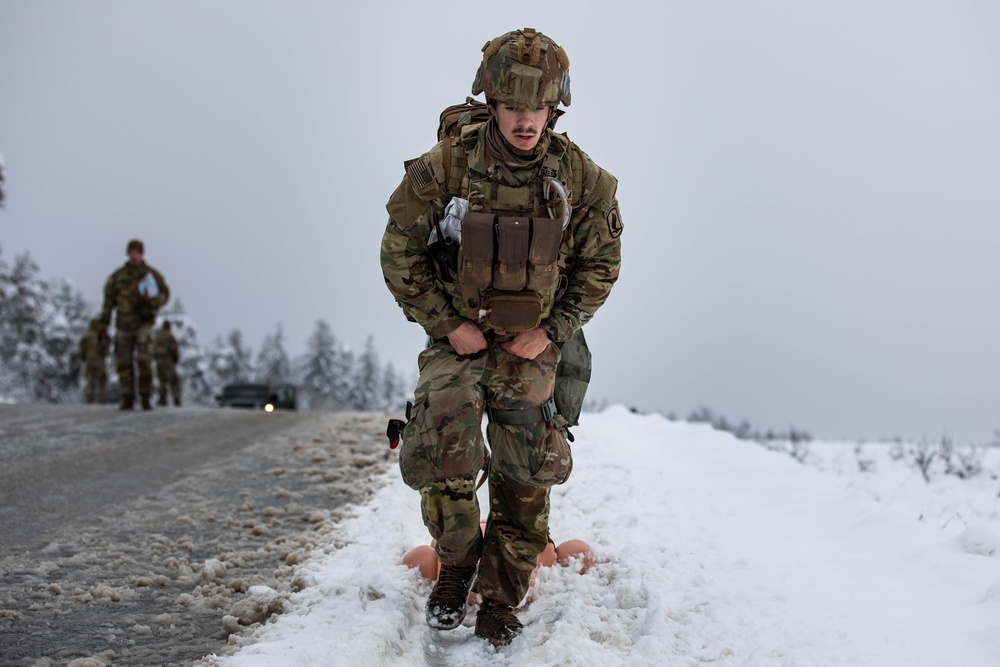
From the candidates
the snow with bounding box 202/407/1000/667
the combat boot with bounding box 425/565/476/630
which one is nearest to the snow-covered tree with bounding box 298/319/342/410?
the snow with bounding box 202/407/1000/667

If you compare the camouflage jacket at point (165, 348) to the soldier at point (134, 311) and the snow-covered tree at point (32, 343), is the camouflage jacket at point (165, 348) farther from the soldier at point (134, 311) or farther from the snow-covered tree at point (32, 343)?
the snow-covered tree at point (32, 343)

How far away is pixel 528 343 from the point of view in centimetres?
311

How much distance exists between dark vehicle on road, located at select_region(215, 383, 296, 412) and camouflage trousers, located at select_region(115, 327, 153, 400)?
1139cm

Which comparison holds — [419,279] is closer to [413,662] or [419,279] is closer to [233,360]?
[413,662]

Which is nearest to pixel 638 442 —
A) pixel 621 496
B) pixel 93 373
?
pixel 621 496

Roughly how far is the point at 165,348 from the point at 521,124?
16.6 m

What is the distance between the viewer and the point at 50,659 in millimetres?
2480

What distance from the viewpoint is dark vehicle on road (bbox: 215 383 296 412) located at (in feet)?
76.8

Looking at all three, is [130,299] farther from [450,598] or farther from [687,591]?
[687,591]

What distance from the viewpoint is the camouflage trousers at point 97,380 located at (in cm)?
1814

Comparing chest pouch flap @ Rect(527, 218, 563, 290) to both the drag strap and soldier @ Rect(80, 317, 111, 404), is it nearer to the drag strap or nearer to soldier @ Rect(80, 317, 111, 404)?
the drag strap

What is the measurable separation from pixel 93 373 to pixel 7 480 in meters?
15.3

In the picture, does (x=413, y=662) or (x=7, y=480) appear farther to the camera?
(x=7, y=480)

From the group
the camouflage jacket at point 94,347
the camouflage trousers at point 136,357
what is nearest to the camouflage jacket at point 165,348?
the camouflage jacket at point 94,347
